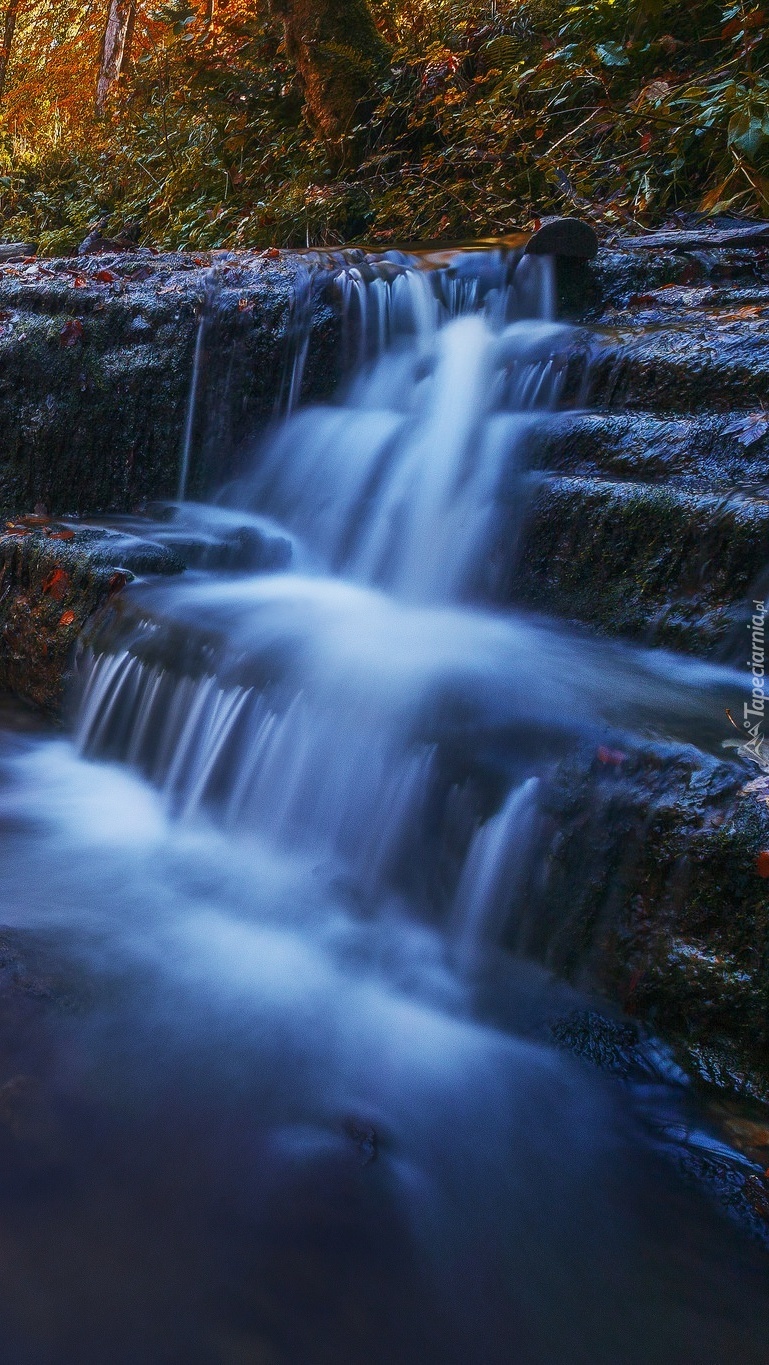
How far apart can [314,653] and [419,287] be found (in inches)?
115

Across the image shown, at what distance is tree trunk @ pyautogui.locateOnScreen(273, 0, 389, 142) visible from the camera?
9.02 m

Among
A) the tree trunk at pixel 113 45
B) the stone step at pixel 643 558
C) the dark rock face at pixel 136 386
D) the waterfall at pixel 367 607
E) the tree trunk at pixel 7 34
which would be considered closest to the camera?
the waterfall at pixel 367 607

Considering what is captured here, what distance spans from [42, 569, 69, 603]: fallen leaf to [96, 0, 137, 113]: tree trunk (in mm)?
12697

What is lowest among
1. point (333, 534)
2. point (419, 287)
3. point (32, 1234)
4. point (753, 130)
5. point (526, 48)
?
point (32, 1234)

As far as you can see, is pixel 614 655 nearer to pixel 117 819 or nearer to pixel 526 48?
pixel 117 819

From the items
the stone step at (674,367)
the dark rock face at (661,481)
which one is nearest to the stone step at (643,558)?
the dark rock face at (661,481)

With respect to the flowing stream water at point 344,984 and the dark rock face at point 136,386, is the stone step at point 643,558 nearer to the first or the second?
the flowing stream water at point 344,984

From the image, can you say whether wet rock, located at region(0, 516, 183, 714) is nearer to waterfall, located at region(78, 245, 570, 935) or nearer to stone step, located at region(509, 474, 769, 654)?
waterfall, located at region(78, 245, 570, 935)

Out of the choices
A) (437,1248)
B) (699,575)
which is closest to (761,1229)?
(437,1248)

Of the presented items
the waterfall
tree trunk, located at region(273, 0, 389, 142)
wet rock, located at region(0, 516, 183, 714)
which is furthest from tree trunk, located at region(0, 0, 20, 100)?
wet rock, located at region(0, 516, 183, 714)

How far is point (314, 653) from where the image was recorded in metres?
3.54

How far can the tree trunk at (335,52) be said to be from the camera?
9016 mm

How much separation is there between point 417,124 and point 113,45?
8.12m

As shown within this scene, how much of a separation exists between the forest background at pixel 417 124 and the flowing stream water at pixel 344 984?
3.30 m
